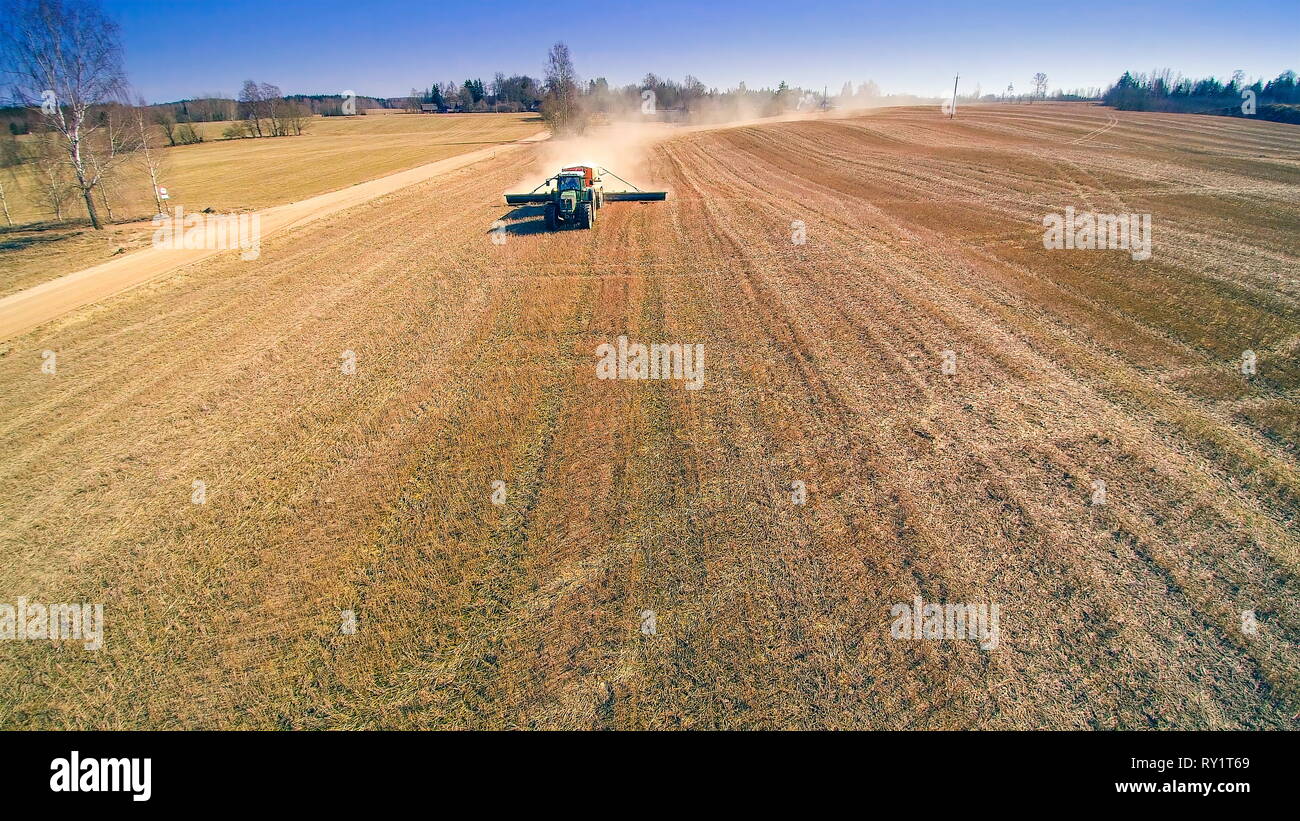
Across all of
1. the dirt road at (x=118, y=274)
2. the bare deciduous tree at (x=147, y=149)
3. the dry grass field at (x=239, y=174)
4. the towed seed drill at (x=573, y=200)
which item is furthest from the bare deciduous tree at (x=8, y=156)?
the towed seed drill at (x=573, y=200)

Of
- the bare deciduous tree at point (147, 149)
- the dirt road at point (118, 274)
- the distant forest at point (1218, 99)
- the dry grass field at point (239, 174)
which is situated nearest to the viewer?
the dirt road at point (118, 274)

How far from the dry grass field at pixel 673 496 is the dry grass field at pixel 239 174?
9.45m

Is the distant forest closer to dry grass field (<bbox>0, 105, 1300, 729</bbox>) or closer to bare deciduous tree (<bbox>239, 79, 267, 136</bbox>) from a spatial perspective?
dry grass field (<bbox>0, 105, 1300, 729</bbox>)

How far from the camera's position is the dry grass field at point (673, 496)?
229 inches

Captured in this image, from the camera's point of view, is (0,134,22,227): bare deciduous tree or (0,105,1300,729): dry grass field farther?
(0,134,22,227): bare deciduous tree

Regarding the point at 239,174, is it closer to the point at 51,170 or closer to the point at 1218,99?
the point at 51,170

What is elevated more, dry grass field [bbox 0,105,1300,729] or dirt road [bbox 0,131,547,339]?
dirt road [bbox 0,131,547,339]

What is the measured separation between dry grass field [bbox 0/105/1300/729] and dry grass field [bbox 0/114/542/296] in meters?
9.45

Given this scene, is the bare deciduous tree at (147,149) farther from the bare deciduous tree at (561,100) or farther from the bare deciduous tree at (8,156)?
the bare deciduous tree at (561,100)

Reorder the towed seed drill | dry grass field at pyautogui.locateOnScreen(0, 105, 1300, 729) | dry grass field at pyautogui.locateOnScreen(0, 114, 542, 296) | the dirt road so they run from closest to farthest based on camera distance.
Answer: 1. dry grass field at pyautogui.locateOnScreen(0, 105, 1300, 729)
2. the dirt road
3. the towed seed drill
4. dry grass field at pyautogui.locateOnScreen(0, 114, 542, 296)

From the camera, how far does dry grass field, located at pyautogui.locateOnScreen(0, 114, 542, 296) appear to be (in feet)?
77.7

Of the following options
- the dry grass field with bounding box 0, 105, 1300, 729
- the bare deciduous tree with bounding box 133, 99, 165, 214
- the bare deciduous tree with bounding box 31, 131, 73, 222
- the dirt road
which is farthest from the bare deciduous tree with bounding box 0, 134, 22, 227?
the dry grass field with bounding box 0, 105, 1300, 729
